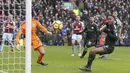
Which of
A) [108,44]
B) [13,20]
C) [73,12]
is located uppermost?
[13,20]

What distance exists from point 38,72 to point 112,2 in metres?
25.0

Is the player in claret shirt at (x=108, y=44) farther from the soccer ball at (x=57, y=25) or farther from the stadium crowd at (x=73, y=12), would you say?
the soccer ball at (x=57, y=25)

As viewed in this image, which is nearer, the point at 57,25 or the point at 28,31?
the point at 28,31

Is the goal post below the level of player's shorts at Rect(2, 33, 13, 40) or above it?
above

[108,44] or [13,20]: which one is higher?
[13,20]

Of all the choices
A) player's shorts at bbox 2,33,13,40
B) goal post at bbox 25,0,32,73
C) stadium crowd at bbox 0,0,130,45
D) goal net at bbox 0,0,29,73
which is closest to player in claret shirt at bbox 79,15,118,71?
goal net at bbox 0,0,29,73

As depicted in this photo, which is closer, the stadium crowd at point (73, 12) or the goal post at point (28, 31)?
the goal post at point (28, 31)

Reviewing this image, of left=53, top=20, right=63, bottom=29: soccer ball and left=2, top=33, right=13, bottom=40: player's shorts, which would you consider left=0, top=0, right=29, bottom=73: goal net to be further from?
left=53, top=20, right=63, bottom=29: soccer ball

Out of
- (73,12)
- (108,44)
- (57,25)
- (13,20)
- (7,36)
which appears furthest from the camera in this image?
(73,12)

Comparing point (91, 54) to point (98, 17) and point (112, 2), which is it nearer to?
point (98, 17)

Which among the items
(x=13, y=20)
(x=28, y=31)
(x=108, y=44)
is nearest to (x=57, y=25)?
(x=13, y=20)

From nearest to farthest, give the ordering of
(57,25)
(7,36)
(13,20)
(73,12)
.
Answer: (13,20) → (7,36) → (57,25) → (73,12)

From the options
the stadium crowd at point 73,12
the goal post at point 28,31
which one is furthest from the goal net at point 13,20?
the stadium crowd at point 73,12

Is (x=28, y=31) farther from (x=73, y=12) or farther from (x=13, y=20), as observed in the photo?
(x=73, y=12)
